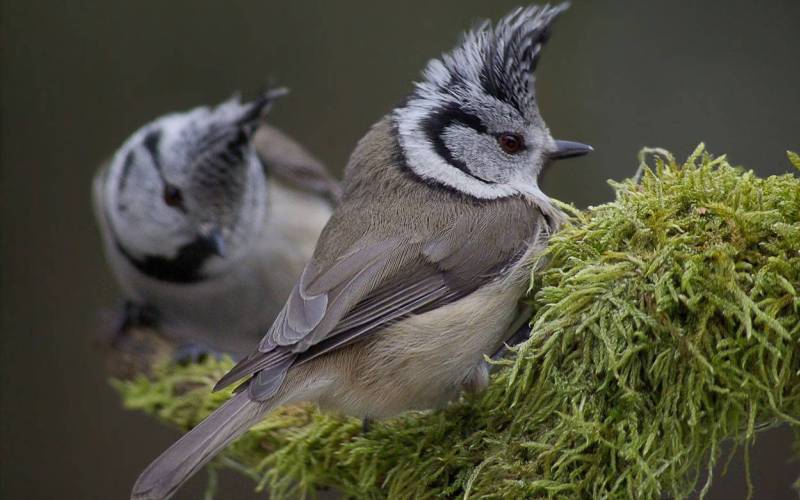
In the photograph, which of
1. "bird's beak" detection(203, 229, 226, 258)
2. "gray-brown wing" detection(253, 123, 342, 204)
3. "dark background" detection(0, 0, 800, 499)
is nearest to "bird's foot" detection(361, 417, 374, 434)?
"bird's beak" detection(203, 229, 226, 258)

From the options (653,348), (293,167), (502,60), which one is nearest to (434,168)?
(502,60)

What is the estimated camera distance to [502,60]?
2.70 m

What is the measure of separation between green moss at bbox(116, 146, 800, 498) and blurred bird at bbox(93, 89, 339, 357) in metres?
2.13

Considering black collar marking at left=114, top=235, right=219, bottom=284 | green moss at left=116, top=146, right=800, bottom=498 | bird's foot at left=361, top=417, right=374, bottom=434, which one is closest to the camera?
green moss at left=116, top=146, right=800, bottom=498

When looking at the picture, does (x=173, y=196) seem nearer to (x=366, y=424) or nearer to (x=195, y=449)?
(x=366, y=424)

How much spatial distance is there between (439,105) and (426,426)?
3.51 feet

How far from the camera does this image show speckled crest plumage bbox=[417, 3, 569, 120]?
8.82 ft

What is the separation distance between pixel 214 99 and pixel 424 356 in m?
5.65

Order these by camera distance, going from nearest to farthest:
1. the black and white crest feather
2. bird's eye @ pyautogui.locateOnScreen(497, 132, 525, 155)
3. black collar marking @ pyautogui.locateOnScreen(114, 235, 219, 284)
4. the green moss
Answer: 1. the green moss
2. the black and white crest feather
3. bird's eye @ pyautogui.locateOnScreen(497, 132, 525, 155)
4. black collar marking @ pyautogui.locateOnScreen(114, 235, 219, 284)

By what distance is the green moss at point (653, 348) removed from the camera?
189 centimetres

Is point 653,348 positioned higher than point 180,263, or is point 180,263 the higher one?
point 653,348

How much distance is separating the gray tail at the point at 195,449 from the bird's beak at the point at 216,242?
6.59ft

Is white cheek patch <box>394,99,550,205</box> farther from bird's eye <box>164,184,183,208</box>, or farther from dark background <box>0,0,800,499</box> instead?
dark background <box>0,0,800,499</box>

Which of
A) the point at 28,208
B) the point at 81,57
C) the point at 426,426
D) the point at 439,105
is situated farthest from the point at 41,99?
the point at 426,426
